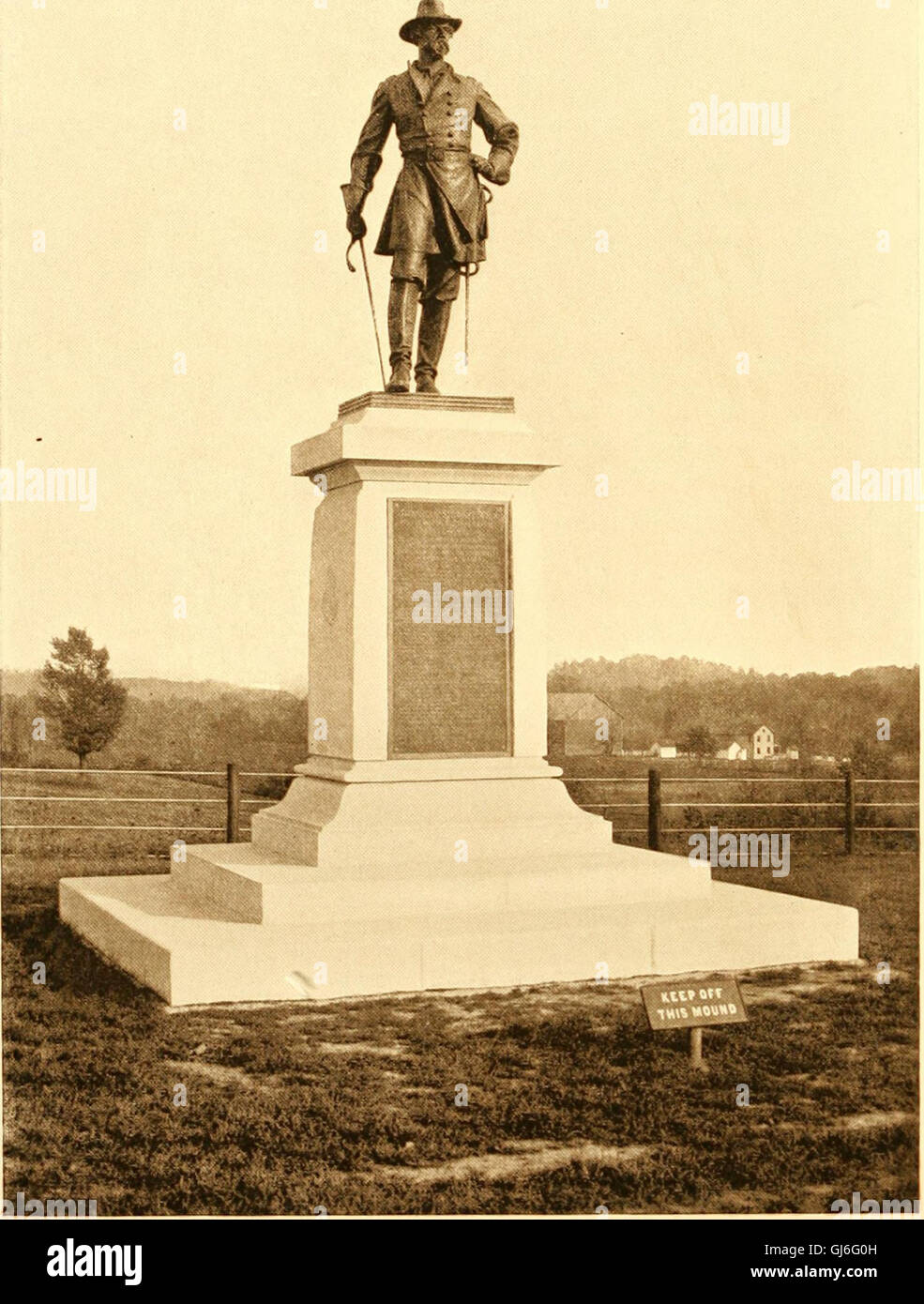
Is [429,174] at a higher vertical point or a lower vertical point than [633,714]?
higher

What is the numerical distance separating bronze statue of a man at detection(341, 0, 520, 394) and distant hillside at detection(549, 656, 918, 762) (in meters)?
8.90

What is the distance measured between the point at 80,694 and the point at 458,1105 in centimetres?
1115

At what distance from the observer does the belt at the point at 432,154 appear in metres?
10.1

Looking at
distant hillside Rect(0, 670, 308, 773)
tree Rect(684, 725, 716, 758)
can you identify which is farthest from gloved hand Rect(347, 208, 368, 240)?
tree Rect(684, 725, 716, 758)

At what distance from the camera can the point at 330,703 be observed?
33.0 ft

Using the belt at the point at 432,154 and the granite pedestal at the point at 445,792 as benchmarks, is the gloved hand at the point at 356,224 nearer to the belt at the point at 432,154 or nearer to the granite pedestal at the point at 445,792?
the belt at the point at 432,154

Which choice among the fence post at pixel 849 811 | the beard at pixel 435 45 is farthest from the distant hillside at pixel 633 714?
the beard at pixel 435 45

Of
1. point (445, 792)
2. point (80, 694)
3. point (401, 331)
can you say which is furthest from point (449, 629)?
point (80, 694)

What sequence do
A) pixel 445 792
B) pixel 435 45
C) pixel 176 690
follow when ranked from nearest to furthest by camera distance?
pixel 445 792, pixel 435 45, pixel 176 690

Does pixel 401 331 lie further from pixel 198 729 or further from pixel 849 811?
pixel 198 729

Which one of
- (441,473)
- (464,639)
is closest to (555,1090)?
(464,639)

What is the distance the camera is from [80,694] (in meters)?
17.1

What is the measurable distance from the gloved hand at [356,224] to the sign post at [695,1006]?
5434mm

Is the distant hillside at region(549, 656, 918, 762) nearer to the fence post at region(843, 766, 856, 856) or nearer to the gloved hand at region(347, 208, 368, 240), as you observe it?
the fence post at region(843, 766, 856, 856)
